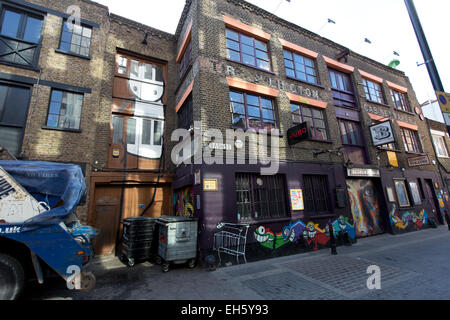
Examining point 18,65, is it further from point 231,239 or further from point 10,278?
point 231,239

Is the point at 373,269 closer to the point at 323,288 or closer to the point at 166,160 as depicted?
the point at 323,288

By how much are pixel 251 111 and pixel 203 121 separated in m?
2.37

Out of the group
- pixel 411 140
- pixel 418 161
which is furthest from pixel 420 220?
A: pixel 411 140

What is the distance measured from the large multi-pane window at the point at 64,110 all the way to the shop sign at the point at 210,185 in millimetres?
6022

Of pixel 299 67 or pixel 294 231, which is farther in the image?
pixel 299 67

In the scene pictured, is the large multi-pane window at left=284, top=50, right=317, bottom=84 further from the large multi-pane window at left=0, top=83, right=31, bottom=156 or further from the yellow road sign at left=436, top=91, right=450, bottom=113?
the large multi-pane window at left=0, top=83, right=31, bottom=156

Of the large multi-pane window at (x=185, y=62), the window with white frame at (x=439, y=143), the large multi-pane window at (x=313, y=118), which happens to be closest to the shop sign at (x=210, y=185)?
the large multi-pane window at (x=313, y=118)

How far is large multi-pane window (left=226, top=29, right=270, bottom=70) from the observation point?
8.98m

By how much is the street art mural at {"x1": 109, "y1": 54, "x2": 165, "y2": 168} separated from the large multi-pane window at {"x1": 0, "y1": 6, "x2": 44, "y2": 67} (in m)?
3.01

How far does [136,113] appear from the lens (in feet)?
32.0

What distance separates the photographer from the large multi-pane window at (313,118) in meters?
9.75

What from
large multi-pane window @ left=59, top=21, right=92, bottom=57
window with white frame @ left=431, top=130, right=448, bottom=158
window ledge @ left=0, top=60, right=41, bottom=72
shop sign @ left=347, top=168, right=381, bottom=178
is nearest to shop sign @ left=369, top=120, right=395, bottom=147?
shop sign @ left=347, top=168, right=381, bottom=178

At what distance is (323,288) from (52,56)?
489 inches

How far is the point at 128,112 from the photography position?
31.5ft
